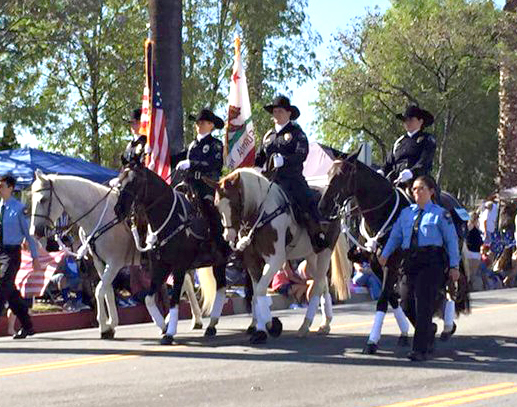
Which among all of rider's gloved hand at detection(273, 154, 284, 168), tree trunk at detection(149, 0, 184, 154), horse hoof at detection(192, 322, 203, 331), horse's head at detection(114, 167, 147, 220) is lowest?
horse hoof at detection(192, 322, 203, 331)

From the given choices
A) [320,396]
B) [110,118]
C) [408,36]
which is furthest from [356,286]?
[408,36]

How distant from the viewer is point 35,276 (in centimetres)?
1753

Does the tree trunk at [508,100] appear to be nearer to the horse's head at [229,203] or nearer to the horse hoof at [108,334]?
the horse hoof at [108,334]

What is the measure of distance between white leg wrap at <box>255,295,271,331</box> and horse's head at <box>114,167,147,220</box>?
190 centimetres

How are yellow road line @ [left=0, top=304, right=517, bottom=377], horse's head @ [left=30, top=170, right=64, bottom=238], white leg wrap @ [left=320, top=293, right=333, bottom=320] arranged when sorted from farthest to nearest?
white leg wrap @ [left=320, top=293, right=333, bottom=320], horse's head @ [left=30, top=170, right=64, bottom=238], yellow road line @ [left=0, top=304, right=517, bottom=377]

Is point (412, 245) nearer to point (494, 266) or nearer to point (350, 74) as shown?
point (494, 266)

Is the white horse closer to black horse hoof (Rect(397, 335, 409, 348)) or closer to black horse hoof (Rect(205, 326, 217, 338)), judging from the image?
black horse hoof (Rect(205, 326, 217, 338))

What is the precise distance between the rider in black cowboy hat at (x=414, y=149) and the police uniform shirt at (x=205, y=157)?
2.21m

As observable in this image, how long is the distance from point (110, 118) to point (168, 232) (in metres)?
21.3

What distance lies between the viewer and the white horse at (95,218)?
14.2 m

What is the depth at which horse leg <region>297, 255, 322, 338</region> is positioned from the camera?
46.1ft

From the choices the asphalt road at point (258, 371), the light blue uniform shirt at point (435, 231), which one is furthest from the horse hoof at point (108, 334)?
the light blue uniform shirt at point (435, 231)

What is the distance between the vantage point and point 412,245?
11.4 m

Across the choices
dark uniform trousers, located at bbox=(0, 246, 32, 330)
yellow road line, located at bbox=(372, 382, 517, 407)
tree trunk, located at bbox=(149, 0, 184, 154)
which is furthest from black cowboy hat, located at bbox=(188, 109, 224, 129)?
yellow road line, located at bbox=(372, 382, 517, 407)
